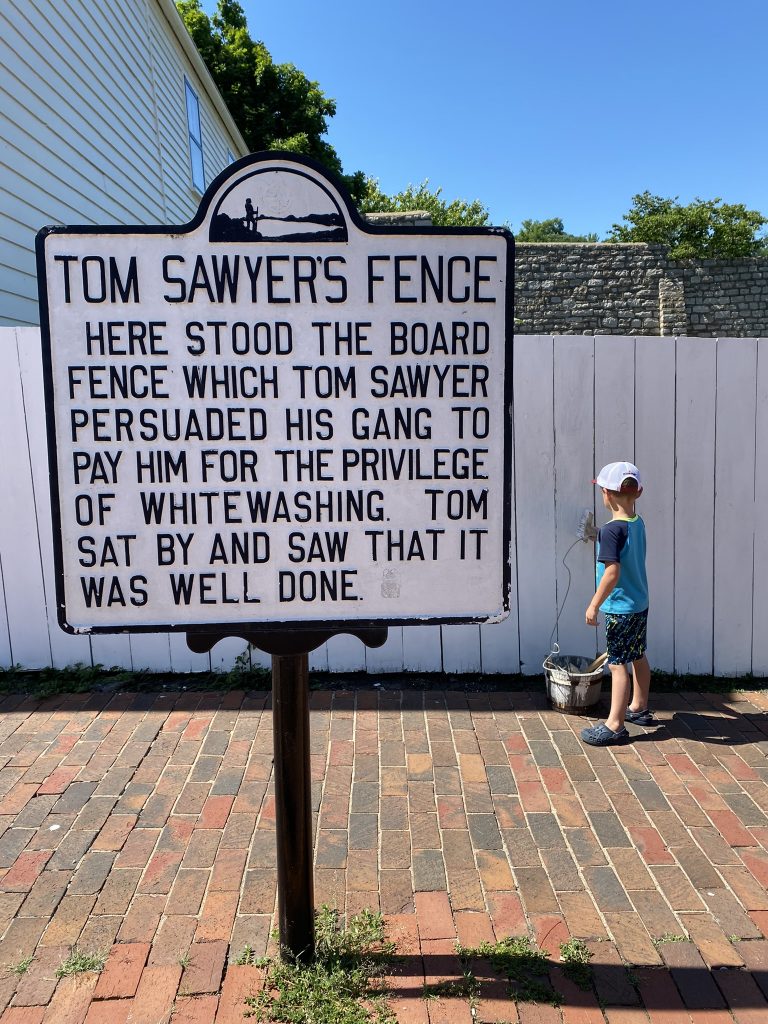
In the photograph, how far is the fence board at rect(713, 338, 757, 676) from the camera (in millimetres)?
4648

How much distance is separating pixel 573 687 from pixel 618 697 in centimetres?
31

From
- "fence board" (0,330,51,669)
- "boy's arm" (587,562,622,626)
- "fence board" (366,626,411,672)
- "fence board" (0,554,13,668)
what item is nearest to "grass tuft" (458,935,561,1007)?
"boy's arm" (587,562,622,626)

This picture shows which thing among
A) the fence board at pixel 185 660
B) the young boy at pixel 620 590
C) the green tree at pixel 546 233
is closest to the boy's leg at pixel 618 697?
the young boy at pixel 620 590

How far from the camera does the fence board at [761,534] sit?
466 cm

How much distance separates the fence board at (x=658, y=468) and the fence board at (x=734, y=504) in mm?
304

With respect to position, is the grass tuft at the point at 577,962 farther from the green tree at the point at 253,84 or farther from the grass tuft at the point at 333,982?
the green tree at the point at 253,84

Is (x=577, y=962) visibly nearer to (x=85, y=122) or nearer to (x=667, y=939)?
(x=667, y=939)

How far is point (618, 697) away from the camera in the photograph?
4.02 m

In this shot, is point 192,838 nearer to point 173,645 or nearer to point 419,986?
point 419,986

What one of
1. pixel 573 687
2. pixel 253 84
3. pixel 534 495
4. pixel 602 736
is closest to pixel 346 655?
pixel 573 687

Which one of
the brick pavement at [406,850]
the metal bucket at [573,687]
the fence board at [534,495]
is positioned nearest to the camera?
the brick pavement at [406,850]

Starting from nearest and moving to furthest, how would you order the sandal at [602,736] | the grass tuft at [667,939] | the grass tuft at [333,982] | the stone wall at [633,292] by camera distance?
the grass tuft at [333,982] → the grass tuft at [667,939] → the sandal at [602,736] → the stone wall at [633,292]

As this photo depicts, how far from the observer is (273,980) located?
2.40 m

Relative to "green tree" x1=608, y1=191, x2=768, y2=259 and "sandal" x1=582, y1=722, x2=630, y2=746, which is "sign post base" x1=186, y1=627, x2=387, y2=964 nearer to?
"sandal" x1=582, y1=722, x2=630, y2=746
